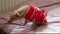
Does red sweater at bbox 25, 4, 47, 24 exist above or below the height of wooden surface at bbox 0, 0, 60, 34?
above

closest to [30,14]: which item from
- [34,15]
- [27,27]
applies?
[34,15]

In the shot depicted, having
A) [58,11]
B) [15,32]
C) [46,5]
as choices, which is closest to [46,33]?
[15,32]

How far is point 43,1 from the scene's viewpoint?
2199 mm

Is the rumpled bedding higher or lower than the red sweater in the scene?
lower

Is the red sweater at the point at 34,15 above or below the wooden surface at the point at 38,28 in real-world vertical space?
above

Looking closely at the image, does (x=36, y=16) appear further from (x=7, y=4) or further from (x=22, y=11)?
(x=7, y=4)

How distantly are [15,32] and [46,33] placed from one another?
309 mm

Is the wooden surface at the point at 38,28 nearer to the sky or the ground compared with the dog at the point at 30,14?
nearer to the ground

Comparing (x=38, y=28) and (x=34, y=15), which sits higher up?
(x=34, y=15)

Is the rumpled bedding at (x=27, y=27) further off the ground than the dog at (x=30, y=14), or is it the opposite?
the dog at (x=30, y=14)

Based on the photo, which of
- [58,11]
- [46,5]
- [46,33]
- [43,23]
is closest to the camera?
[46,33]

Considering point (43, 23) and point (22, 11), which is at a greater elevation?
point (22, 11)

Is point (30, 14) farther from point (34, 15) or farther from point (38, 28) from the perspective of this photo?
point (38, 28)

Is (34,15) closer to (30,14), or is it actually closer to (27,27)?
(30,14)
